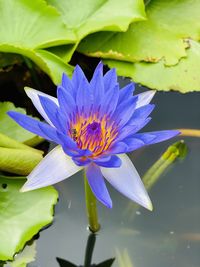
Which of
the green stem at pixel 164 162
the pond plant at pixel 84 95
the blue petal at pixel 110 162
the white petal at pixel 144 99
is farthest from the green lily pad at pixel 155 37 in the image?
the blue petal at pixel 110 162

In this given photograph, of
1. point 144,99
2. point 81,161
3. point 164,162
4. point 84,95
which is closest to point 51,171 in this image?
point 81,161

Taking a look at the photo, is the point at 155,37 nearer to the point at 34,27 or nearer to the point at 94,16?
the point at 94,16

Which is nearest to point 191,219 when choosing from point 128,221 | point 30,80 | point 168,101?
point 128,221

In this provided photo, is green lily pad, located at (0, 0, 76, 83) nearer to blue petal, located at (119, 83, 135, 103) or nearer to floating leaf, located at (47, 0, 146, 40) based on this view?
floating leaf, located at (47, 0, 146, 40)

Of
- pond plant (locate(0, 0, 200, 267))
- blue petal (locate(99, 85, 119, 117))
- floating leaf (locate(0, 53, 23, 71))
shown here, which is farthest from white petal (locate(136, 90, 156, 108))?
floating leaf (locate(0, 53, 23, 71))

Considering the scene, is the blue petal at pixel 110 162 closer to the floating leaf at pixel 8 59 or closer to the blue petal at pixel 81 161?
the blue petal at pixel 81 161

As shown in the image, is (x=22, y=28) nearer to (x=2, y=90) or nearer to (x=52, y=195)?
(x=2, y=90)
